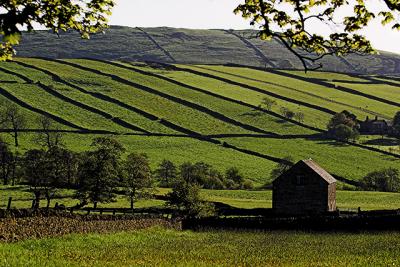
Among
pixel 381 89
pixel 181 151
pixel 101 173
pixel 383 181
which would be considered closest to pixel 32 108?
pixel 181 151

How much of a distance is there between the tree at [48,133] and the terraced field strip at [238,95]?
4635 centimetres

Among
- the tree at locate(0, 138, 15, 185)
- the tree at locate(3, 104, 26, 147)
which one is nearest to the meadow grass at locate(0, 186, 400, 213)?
the tree at locate(0, 138, 15, 185)

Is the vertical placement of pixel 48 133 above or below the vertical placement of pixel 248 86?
below

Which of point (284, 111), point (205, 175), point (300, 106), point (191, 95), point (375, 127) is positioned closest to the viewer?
point (205, 175)

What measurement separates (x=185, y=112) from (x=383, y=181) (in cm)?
5641

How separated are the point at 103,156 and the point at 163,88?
318 ft

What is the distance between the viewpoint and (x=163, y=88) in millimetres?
165625

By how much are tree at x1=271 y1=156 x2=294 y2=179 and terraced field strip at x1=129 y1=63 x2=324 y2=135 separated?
23196 mm

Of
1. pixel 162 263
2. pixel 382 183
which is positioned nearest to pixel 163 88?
pixel 382 183

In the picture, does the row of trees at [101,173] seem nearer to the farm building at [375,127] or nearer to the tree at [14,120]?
the tree at [14,120]

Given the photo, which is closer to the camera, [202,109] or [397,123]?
[397,123]

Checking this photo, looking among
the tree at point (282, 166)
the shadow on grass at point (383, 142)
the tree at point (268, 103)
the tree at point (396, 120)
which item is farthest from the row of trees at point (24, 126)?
the tree at point (396, 120)

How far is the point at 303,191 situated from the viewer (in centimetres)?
6988

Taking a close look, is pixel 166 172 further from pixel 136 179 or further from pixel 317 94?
pixel 317 94
